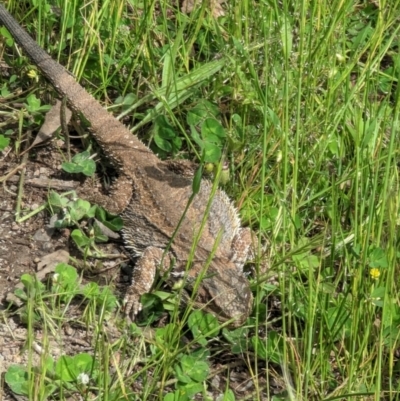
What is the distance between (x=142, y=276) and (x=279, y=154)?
2.88 ft

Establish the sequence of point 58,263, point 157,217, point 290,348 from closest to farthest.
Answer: point 290,348 → point 58,263 → point 157,217

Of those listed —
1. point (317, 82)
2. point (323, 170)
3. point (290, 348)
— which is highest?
point (317, 82)

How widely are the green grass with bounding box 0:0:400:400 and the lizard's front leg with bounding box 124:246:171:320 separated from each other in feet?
0.55

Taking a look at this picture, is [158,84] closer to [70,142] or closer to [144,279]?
[70,142]

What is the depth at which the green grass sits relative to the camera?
3.67m

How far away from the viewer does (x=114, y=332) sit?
407cm

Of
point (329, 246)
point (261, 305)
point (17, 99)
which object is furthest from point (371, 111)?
point (17, 99)


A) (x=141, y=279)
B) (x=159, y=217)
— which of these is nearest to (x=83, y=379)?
(x=141, y=279)

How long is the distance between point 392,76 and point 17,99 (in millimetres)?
2138

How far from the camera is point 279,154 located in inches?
167

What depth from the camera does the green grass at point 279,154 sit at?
144 inches

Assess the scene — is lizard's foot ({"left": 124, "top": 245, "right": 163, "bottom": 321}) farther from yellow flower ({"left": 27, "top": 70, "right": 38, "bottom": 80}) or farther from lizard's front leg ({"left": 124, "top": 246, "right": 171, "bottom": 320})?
yellow flower ({"left": 27, "top": 70, "right": 38, "bottom": 80})

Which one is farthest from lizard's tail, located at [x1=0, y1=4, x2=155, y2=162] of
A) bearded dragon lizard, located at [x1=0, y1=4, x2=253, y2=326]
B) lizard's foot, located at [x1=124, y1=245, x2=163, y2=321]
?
lizard's foot, located at [x1=124, y1=245, x2=163, y2=321]

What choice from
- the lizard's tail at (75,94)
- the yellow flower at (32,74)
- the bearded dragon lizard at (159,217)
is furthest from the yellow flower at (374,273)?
the yellow flower at (32,74)
